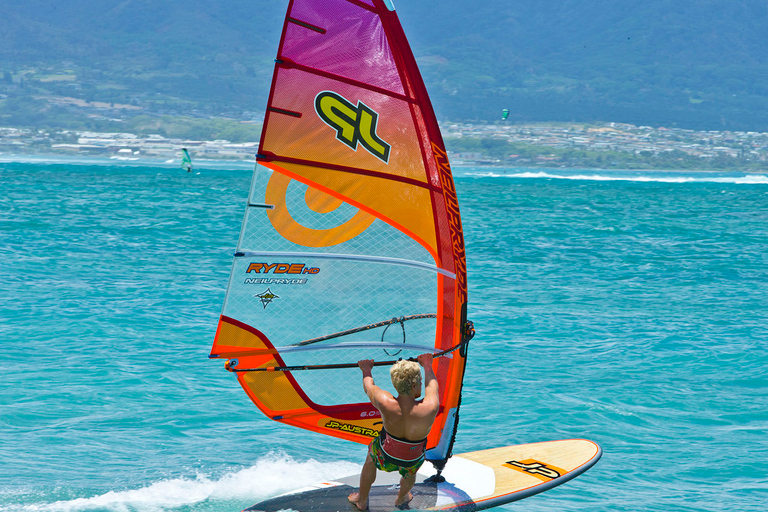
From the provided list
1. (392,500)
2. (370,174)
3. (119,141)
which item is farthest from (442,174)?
(119,141)

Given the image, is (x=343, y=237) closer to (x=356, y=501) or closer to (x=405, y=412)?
(x=405, y=412)

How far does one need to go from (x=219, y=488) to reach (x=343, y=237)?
2.56 meters

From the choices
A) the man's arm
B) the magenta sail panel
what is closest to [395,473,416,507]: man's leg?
the man's arm

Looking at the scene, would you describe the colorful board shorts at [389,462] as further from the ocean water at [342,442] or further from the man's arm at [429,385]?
the ocean water at [342,442]

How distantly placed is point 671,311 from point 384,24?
10.8m

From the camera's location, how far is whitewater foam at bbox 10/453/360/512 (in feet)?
21.4

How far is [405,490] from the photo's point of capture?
584 centimetres

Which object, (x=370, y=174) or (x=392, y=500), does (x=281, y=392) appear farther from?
(x=370, y=174)

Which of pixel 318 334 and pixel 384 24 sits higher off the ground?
pixel 384 24

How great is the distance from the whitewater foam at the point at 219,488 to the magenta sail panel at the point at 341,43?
3.23 meters

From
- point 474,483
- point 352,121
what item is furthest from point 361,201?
point 474,483

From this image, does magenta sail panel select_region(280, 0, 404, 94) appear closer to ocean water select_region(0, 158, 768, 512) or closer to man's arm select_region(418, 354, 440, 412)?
man's arm select_region(418, 354, 440, 412)

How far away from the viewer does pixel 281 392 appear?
19.5 feet

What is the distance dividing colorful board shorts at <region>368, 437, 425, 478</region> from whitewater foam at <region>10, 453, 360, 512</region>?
1232 millimetres
